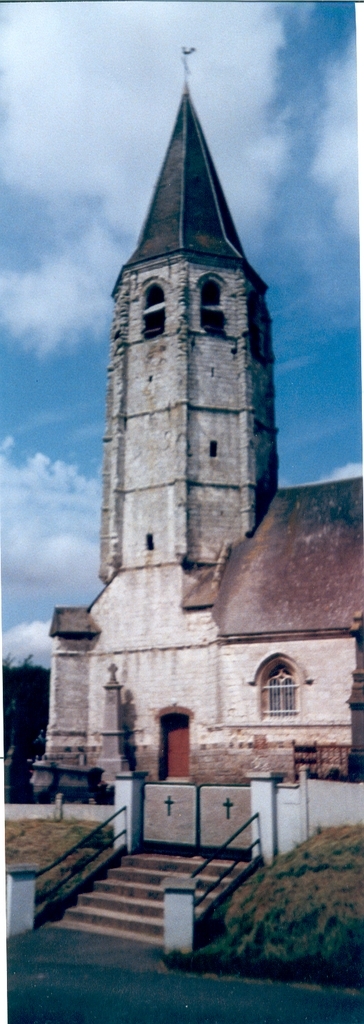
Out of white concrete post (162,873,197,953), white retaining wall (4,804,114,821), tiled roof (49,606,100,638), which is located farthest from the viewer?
tiled roof (49,606,100,638)

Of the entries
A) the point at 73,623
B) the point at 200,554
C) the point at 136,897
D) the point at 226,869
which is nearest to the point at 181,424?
the point at 200,554

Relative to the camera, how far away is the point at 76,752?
14.7 metres

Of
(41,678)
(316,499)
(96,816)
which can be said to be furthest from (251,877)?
(316,499)

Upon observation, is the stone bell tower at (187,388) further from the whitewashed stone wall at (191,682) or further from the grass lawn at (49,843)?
the grass lawn at (49,843)

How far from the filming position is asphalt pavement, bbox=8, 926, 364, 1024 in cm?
673

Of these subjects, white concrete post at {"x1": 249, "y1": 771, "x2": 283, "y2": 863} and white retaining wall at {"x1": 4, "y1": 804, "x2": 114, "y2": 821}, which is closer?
white concrete post at {"x1": 249, "y1": 771, "x2": 283, "y2": 863}

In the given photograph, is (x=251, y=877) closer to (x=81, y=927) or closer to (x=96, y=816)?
(x=81, y=927)

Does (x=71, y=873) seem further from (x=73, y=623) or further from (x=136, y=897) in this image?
(x=73, y=623)

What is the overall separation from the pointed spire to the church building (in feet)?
0.14

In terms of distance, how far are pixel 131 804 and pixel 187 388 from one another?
10091 millimetres

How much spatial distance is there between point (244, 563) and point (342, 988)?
8.99 m

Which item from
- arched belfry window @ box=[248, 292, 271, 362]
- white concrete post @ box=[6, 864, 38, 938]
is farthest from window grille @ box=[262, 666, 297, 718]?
arched belfry window @ box=[248, 292, 271, 362]

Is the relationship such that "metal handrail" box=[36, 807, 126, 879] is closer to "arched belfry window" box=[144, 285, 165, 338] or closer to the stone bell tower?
the stone bell tower

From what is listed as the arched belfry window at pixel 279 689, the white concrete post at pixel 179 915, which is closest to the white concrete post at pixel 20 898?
the white concrete post at pixel 179 915
